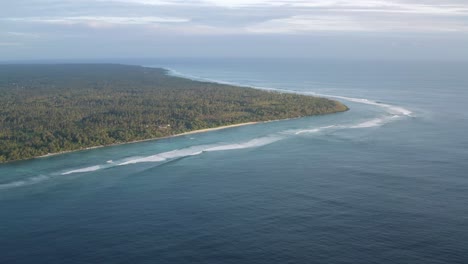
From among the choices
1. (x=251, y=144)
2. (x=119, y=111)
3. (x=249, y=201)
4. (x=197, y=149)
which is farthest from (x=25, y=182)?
(x=119, y=111)

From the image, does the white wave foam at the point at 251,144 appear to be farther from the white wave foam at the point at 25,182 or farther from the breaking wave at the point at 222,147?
the white wave foam at the point at 25,182

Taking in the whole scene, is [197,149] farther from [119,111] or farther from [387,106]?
[387,106]

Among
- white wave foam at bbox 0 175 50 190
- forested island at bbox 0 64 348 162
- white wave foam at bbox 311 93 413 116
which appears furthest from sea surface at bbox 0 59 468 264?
white wave foam at bbox 311 93 413 116

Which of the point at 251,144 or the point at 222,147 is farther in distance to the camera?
the point at 251,144

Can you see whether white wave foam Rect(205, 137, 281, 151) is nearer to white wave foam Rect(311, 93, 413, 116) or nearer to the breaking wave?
the breaking wave

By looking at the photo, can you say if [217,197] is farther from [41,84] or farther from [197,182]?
[41,84]

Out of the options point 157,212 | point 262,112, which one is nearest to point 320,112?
point 262,112

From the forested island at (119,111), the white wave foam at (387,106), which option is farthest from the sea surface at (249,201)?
the white wave foam at (387,106)
